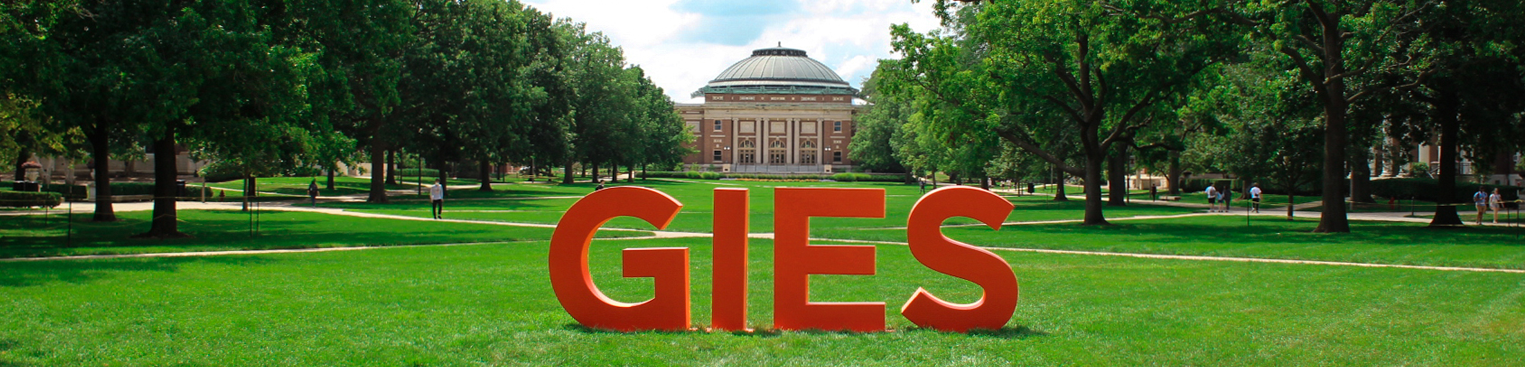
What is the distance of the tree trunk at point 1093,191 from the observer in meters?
29.3

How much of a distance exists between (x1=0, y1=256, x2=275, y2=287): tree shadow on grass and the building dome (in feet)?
391

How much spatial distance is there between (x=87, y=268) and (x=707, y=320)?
10209 millimetres

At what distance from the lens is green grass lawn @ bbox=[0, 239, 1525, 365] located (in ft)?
25.8

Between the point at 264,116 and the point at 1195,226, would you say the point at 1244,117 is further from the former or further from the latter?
the point at 264,116

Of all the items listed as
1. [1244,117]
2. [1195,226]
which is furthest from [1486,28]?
[1244,117]

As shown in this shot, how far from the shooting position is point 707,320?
9.71 m

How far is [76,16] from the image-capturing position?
19.7 metres

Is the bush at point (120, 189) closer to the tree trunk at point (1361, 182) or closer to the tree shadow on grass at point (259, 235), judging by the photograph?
the tree shadow on grass at point (259, 235)

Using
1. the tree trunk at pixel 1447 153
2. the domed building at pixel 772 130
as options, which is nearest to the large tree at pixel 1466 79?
the tree trunk at pixel 1447 153

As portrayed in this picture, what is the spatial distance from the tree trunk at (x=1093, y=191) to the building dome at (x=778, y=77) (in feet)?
348

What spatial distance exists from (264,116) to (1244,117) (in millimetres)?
33491

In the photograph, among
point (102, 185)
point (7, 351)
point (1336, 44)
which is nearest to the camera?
A: point (7, 351)

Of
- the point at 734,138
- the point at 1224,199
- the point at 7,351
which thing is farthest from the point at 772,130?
the point at 7,351

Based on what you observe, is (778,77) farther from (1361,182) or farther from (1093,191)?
(1093,191)
